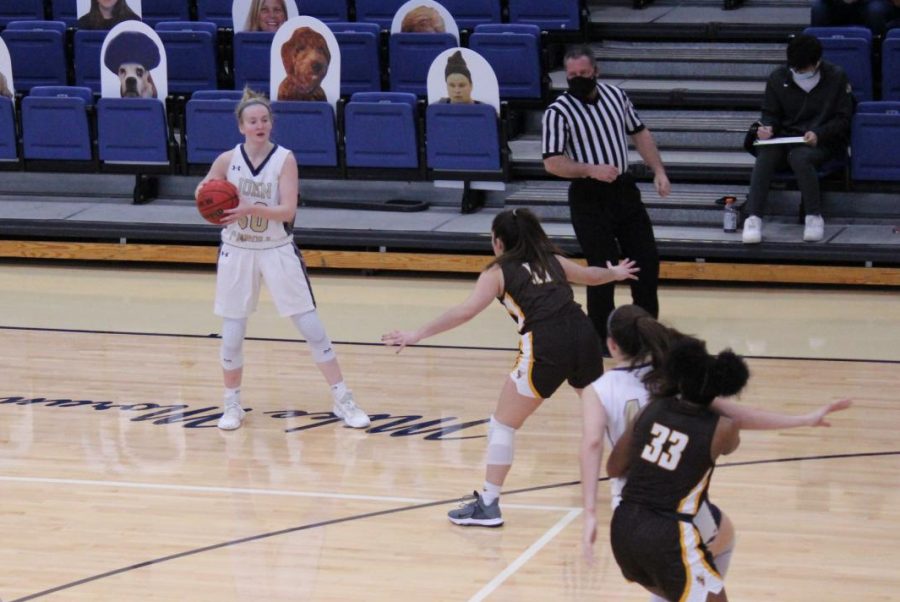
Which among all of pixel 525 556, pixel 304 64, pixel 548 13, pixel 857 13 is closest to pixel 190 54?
pixel 304 64

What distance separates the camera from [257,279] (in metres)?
6.92

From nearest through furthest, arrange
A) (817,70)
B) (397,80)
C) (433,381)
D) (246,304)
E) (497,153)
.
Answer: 1. (246,304)
2. (433,381)
3. (817,70)
4. (497,153)
5. (397,80)

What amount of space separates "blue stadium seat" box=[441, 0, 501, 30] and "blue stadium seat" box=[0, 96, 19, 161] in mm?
3497

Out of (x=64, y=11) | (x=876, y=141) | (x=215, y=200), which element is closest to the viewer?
(x=215, y=200)

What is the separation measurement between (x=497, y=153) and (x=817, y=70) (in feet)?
7.53

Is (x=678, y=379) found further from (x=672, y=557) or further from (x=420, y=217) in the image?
(x=420, y=217)

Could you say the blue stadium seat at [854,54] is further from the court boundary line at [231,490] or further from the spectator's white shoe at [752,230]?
the court boundary line at [231,490]

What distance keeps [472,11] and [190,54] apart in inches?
89.6

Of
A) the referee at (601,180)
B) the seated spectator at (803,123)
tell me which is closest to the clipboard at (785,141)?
the seated spectator at (803,123)

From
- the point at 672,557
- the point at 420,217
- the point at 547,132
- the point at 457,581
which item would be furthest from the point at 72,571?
the point at 420,217

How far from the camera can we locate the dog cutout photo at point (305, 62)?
35.5 ft

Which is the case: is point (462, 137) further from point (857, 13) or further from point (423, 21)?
point (857, 13)

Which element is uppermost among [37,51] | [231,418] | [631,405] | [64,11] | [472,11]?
[64,11]

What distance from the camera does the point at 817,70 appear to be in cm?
960
